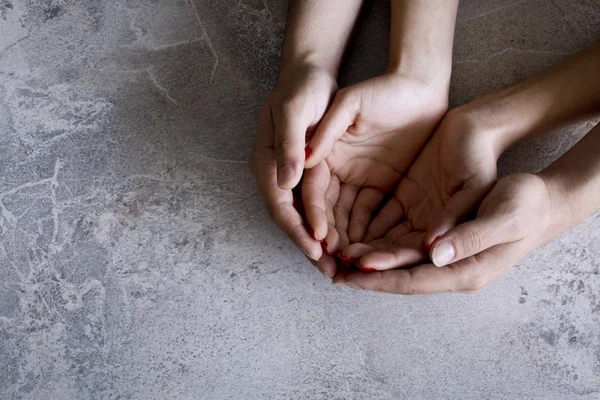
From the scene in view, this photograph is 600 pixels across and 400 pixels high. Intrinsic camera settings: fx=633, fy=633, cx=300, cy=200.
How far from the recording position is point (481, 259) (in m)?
0.95

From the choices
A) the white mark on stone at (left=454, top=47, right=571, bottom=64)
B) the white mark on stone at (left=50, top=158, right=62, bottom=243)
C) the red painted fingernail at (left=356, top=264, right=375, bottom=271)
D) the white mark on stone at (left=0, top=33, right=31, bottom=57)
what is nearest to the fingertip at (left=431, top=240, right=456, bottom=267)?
the red painted fingernail at (left=356, top=264, right=375, bottom=271)

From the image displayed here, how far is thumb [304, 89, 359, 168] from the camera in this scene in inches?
38.9

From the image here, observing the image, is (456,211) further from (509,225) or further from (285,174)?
(285,174)

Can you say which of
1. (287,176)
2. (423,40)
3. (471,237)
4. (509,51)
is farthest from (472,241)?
(509,51)

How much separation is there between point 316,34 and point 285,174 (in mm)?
351

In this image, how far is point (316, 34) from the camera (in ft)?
3.77

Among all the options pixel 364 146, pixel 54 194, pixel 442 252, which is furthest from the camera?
pixel 54 194

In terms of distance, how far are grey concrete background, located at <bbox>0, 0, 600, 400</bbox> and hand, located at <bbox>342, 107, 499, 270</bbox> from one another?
0.17m

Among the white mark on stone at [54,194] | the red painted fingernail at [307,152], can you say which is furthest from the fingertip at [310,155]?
the white mark on stone at [54,194]

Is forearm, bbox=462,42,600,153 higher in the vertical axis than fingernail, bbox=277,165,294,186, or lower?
lower

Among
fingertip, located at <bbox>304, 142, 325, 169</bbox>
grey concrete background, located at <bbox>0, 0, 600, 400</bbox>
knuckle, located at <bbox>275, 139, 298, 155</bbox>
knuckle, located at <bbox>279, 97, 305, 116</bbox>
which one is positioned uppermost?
knuckle, located at <bbox>279, 97, 305, 116</bbox>

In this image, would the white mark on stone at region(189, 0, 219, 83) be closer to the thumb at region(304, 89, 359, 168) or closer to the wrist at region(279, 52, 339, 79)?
the wrist at region(279, 52, 339, 79)

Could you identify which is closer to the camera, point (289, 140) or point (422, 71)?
point (289, 140)

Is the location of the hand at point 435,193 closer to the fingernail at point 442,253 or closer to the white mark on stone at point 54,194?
the fingernail at point 442,253
